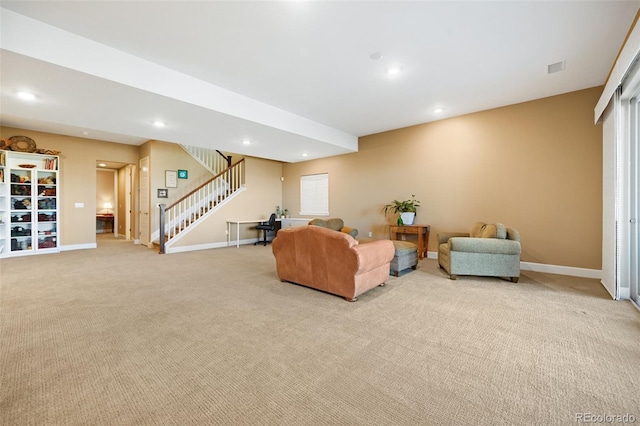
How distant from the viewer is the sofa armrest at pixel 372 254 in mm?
3078

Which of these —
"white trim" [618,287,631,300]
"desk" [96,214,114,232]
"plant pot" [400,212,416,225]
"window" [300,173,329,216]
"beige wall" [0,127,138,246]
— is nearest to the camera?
"white trim" [618,287,631,300]

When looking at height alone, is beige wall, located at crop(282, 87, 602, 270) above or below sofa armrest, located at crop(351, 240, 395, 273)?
above

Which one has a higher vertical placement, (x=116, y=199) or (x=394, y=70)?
(x=394, y=70)

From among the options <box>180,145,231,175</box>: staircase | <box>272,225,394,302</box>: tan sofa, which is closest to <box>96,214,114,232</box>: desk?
<box>180,145,231,175</box>: staircase

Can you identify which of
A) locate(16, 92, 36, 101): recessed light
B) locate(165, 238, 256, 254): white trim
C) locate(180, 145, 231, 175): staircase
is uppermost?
locate(180, 145, 231, 175): staircase

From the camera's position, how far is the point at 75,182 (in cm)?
714

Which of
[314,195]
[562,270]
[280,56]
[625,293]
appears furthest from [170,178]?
[625,293]

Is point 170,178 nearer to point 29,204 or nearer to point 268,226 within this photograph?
point 29,204

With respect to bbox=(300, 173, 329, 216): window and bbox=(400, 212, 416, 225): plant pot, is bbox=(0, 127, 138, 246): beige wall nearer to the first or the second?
bbox=(300, 173, 329, 216): window

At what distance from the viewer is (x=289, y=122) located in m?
5.24

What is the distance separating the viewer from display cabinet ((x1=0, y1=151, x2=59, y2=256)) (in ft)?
19.5

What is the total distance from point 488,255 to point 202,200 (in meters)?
7.47

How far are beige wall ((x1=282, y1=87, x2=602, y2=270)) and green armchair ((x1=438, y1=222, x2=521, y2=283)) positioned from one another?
1052mm

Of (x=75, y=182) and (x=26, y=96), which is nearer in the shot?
(x=26, y=96)
